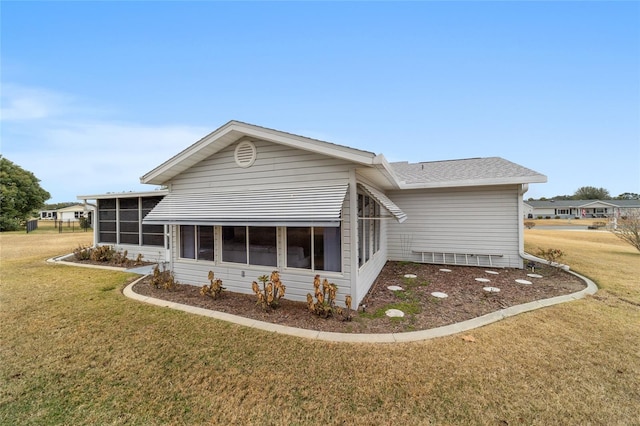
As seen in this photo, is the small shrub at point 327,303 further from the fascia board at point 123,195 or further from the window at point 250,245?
the fascia board at point 123,195

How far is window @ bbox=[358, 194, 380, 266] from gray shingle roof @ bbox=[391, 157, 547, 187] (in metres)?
3.53

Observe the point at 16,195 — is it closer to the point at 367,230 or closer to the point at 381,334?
the point at 367,230

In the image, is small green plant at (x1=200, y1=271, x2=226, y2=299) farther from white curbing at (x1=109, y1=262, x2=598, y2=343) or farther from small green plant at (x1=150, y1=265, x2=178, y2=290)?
small green plant at (x1=150, y1=265, x2=178, y2=290)

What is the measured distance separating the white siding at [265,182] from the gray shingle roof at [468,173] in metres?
6.73

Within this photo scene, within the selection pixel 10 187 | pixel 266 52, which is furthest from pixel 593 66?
pixel 10 187

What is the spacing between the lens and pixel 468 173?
12.6 m

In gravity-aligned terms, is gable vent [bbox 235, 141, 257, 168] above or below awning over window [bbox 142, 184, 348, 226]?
above

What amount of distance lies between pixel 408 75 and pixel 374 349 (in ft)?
55.9

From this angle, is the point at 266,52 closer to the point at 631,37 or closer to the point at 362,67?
the point at 362,67

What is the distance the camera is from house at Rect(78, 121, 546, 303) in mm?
6902

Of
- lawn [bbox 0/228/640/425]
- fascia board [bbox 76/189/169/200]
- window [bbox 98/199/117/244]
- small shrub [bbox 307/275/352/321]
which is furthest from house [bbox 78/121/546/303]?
window [bbox 98/199/117/244]

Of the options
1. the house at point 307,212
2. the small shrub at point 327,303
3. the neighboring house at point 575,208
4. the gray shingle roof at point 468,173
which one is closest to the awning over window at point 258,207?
the house at point 307,212

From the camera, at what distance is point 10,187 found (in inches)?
1529

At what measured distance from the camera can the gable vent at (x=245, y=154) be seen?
805cm
